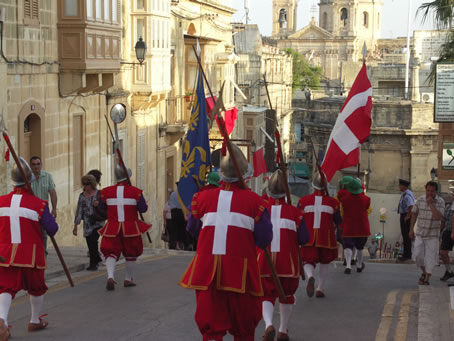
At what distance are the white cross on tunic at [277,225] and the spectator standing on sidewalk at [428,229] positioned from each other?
3680mm

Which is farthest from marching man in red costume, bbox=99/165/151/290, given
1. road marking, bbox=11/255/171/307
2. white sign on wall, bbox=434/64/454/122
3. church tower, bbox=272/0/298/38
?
church tower, bbox=272/0/298/38

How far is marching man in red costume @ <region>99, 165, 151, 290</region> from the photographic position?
12.0 meters

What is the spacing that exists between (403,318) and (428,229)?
2.52 metres

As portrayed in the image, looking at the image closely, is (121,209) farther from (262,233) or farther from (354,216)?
(262,233)

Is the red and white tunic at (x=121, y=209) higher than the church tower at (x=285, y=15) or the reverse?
the reverse

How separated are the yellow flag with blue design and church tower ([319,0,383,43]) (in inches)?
5894

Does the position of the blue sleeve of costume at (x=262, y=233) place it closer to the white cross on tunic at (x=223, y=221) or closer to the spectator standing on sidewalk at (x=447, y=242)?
the white cross on tunic at (x=223, y=221)

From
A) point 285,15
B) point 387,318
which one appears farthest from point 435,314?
point 285,15

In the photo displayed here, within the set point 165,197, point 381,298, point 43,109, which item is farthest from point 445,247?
point 165,197

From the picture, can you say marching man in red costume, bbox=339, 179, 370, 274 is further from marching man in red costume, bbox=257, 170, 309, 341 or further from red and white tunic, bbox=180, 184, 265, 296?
red and white tunic, bbox=180, 184, 265, 296

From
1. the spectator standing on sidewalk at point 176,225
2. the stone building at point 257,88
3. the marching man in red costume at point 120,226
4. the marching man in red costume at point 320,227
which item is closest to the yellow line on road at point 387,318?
the marching man in red costume at point 320,227

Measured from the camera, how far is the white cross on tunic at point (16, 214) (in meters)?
8.89

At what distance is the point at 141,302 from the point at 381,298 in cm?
328

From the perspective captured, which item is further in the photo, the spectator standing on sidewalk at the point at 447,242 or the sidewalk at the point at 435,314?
the spectator standing on sidewalk at the point at 447,242
